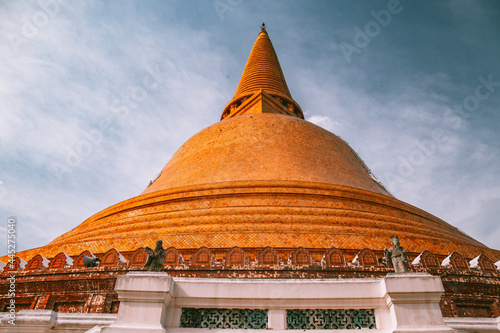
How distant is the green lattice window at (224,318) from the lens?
592cm

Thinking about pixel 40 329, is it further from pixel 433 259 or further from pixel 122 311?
pixel 433 259


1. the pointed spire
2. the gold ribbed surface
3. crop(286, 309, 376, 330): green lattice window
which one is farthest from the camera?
the gold ribbed surface

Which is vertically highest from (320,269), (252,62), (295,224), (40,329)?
(252,62)

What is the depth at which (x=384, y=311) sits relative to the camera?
19.6 ft

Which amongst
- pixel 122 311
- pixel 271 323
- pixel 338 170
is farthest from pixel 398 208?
pixel 122 311

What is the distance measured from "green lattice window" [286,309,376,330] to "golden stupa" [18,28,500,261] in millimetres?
3836

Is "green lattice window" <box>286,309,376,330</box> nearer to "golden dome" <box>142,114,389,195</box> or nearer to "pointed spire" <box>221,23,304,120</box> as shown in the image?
"golden dome" <box>142,114,389,195</box>

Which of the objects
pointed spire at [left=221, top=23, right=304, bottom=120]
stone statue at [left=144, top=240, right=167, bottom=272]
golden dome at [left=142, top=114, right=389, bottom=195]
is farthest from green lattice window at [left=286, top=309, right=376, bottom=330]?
pointed spire at [left=221, top=23, right=304, bottom=120]

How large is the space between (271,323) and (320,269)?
288 cm

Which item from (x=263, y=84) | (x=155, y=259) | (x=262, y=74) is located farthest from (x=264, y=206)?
(x=262, y=74)

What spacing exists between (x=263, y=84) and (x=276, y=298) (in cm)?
2241

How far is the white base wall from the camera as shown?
5.75 meters

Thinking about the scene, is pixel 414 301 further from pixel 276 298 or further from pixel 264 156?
pixel 264 156

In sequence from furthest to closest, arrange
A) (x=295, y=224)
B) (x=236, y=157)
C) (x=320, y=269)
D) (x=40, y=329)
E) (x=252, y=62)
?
(x=252, y=62), (x=236, y=157), (x=295, y=224), (x=320, y=269), (x=40, y=329)
